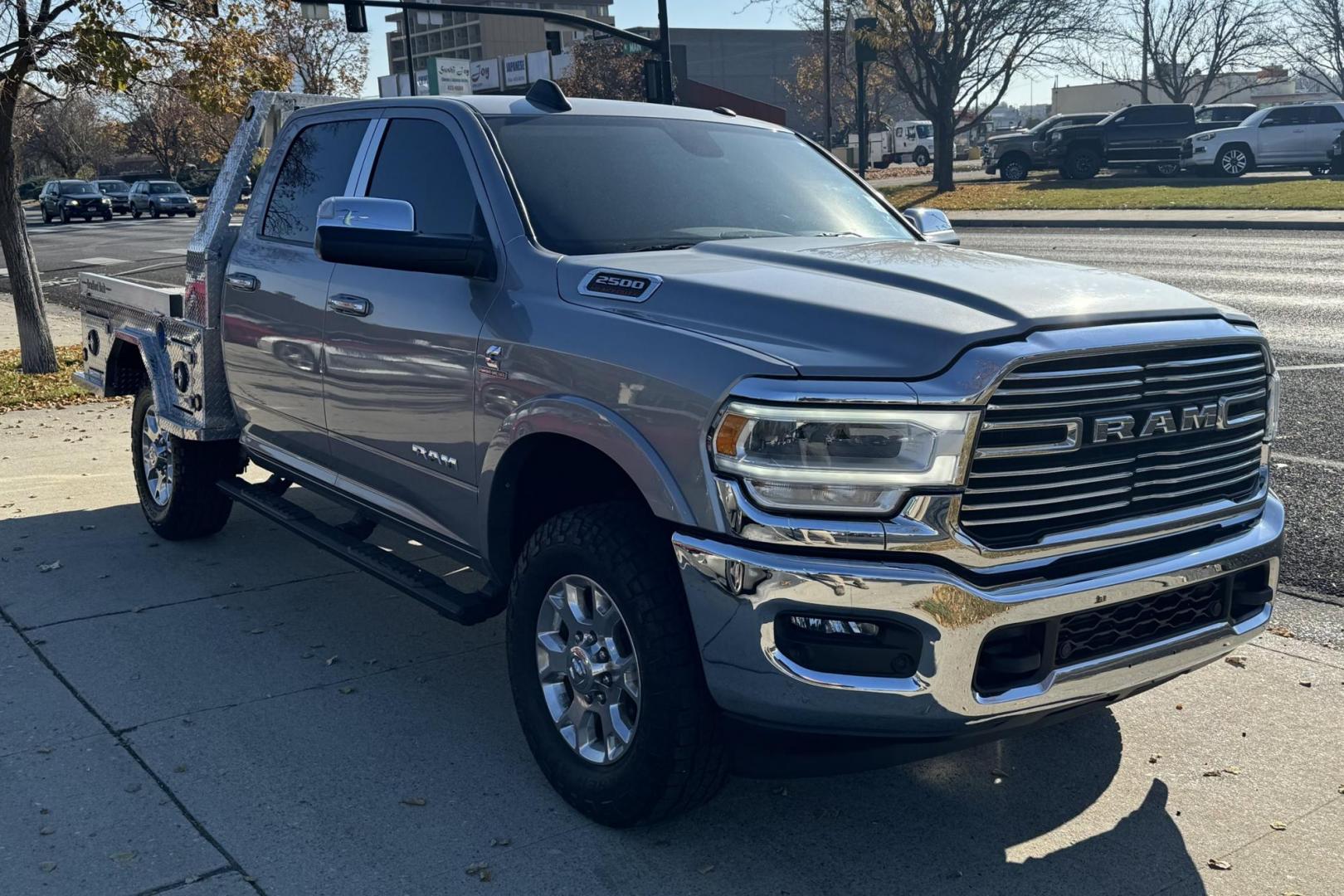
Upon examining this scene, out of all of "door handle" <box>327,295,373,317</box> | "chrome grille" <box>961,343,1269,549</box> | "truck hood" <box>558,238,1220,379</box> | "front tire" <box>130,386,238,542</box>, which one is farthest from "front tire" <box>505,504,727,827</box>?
"front tire" <box>130,386,238,542</box>

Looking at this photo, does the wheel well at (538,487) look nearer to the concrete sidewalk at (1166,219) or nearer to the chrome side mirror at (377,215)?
the chrome side mirror at (377,215)

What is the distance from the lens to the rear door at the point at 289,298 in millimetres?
5020

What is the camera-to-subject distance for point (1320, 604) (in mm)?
5203

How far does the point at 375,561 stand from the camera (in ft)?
15.2

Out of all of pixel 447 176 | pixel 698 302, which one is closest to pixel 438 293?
pixel 447 176

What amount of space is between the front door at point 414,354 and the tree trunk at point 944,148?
104 feet

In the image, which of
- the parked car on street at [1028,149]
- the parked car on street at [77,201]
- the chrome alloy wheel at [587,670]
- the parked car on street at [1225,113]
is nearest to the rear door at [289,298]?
the chrome alloy wheel at [587,670]

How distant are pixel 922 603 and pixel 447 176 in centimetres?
239

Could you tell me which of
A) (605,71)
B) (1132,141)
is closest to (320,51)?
(605,71)

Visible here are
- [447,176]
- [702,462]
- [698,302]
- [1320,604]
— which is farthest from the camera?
[1320,604]

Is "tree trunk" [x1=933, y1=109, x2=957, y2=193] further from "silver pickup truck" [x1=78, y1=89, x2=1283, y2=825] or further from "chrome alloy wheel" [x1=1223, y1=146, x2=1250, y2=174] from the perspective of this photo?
"silver pickup truck" [x1=78, y1=89, x2=1283, y2=825]

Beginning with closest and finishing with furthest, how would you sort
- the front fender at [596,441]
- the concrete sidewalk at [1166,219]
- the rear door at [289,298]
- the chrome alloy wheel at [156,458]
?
the front fender at [596,441] < the rear door at [289,298] < the chrome alloy wheel at [156,458] < the concrete sidewalk at [1166,219]

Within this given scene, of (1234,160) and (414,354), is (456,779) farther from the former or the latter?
(1234,160)

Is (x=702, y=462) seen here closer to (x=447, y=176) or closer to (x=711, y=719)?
(x=711, y=719)
